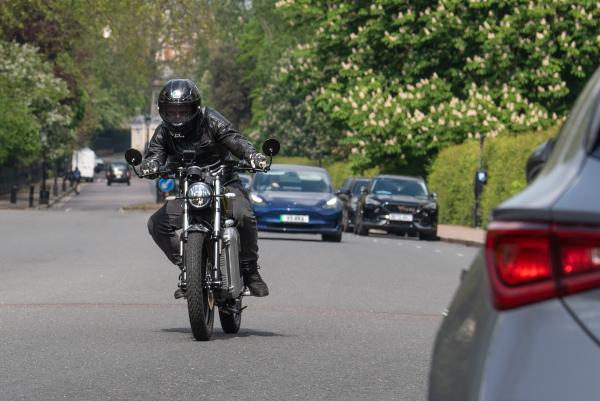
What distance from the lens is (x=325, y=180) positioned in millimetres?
32688

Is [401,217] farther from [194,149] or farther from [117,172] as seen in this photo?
[117,172]

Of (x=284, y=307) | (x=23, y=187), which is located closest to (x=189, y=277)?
(x=284, y=307)

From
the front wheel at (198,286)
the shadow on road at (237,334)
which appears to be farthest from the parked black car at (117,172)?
the front wheel at (198,286)

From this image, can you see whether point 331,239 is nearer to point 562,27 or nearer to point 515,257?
point 562,27

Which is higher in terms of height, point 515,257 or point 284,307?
point 515,257

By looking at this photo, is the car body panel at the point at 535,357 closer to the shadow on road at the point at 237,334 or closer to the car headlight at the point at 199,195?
the car headlight at the point at 199,195

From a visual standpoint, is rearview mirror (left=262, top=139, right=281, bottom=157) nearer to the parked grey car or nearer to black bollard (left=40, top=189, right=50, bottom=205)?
the parked grey car

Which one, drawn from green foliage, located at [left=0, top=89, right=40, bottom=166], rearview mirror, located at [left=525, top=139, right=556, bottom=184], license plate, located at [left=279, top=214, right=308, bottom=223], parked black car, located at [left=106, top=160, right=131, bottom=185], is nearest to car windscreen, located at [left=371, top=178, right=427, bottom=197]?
license plate, located at [left=279, top=214, right=308, bottom=223]

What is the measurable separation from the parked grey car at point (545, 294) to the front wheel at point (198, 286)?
267 inches

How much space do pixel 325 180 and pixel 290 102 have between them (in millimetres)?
62174

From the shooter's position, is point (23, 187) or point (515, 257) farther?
point (23, 187)

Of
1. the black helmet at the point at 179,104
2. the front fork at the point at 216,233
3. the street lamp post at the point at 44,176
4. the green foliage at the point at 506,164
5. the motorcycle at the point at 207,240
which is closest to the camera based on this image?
the motorcycle at the point at 207,240

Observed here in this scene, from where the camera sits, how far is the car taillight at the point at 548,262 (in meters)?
3.38

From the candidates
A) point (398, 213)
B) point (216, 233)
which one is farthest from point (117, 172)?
point (216, 233)
